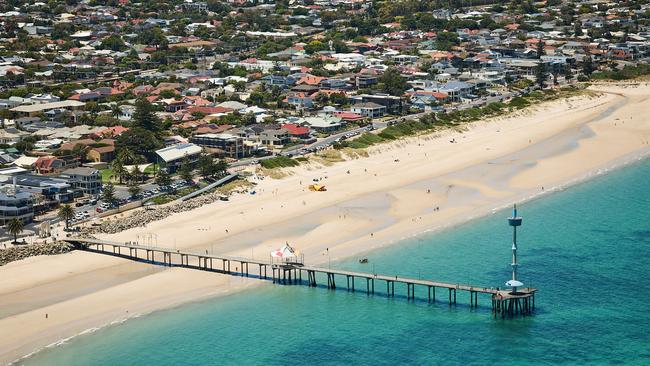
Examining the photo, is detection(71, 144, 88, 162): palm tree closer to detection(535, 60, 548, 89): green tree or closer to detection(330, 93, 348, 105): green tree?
detection(330, 93, 348, 105): green tree

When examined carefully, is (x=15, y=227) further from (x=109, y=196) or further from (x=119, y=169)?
(x=119, y=169)

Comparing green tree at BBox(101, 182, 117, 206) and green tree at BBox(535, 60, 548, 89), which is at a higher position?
green tree at BBox(101, 182, 117, 206)

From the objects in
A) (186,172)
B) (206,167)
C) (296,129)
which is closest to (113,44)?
(296,129)

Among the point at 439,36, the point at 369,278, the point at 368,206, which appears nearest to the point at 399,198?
the point at 368,206

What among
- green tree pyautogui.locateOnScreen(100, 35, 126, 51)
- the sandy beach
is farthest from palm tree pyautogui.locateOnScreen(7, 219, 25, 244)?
green tree pyautogui.locateOnScreen(100, 35, 126, 51)

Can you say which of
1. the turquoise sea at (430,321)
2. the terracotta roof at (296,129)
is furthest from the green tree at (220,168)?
the turquoise sea at (430,321)

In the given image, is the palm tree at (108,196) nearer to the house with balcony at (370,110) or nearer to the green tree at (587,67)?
the house with balcony at (370,110)

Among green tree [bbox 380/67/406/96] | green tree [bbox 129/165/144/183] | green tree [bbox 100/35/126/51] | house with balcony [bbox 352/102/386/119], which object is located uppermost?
green tree [bbox 129/165/144/183]
